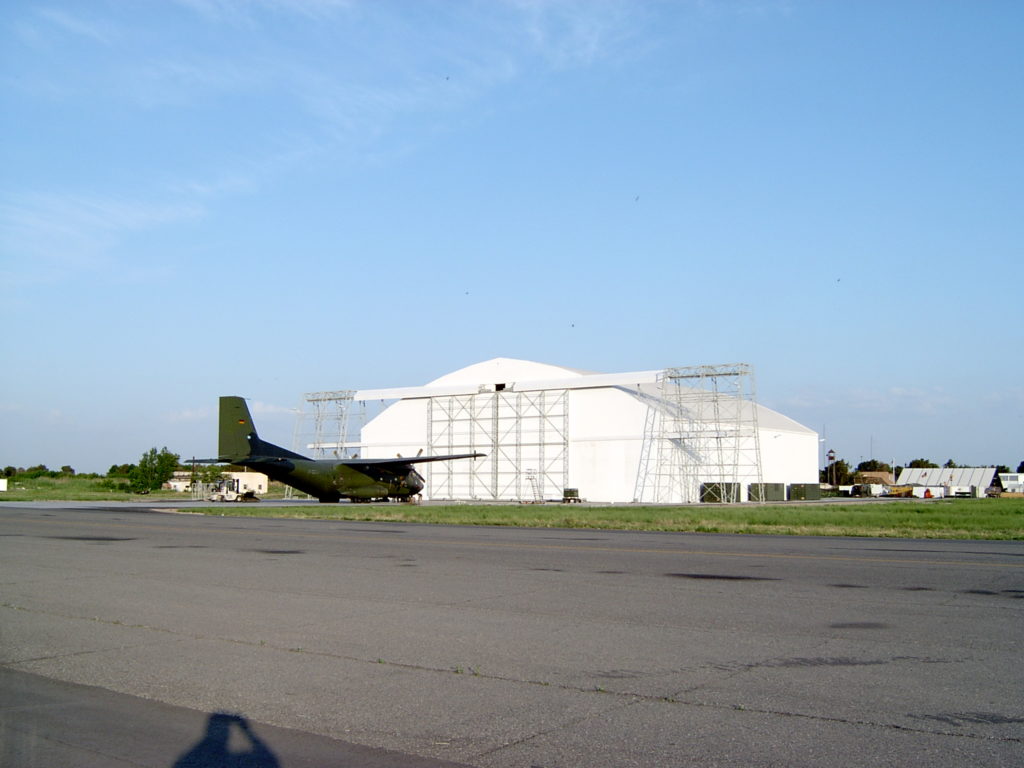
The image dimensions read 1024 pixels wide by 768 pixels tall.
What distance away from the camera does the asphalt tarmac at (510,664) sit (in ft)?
20.6

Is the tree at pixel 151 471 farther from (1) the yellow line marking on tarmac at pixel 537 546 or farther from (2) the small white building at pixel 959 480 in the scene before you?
(2) the small white building at pixel 959 480

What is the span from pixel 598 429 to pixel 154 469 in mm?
56585

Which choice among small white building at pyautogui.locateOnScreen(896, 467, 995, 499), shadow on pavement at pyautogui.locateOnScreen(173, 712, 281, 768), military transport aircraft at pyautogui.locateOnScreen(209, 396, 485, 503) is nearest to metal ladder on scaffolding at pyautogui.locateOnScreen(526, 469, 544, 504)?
military transport aircraft at pyautogui.locateOnScreen(209, 396, 485, 503)

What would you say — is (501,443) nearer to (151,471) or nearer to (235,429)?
(235,429)

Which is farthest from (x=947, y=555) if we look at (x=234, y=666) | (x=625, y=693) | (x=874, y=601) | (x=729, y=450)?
(x=729, y=450)

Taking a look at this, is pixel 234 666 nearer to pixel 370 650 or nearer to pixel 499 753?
pixel 370 650

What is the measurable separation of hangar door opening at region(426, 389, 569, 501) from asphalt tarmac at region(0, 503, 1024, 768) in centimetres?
4896

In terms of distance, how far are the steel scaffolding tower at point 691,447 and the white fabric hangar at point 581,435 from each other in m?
0.07

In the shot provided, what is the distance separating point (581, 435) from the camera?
6619 centimetres

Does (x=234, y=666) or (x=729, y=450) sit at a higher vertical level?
(x=729, y=450)

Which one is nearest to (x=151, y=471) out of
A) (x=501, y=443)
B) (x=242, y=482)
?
(x=242, y=482)

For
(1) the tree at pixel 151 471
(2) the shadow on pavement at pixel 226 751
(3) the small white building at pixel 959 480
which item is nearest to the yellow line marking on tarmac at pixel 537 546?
(2) the shadow on pavement at pixel 226 751

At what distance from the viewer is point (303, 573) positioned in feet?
53.2

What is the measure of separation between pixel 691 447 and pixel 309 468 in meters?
26.8
